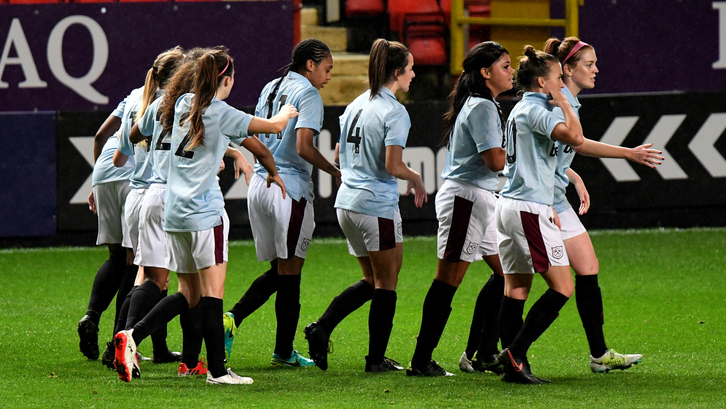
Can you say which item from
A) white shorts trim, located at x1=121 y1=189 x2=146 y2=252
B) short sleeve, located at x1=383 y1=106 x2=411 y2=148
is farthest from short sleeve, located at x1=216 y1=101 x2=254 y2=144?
white shorts trim, located at x1=121 y1=189 x2=146 y2=252

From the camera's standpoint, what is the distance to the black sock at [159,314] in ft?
16.0

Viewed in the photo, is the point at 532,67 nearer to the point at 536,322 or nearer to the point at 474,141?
the point at 474,141

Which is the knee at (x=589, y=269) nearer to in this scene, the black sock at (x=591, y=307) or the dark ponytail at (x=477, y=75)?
the black sock at (x=591, y=307)

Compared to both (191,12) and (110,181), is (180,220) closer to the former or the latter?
(110,181)

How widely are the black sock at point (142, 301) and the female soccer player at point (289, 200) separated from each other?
43 centimetres

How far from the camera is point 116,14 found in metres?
11.1

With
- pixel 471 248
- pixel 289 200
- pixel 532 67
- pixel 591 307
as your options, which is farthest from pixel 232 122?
pixel 591 307

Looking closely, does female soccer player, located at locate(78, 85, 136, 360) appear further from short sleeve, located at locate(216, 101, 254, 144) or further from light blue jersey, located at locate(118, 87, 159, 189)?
short sleeve, located at locate(216, 101, 254, 144)

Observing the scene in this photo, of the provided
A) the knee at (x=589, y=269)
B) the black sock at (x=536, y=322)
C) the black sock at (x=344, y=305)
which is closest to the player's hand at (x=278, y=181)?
the black sock at (x=344, y=305)

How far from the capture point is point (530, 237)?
4.87 metres

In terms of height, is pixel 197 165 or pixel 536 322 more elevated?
pixel 197 165

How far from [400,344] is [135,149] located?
2081 millimetres

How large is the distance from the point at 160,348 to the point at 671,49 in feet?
29.7

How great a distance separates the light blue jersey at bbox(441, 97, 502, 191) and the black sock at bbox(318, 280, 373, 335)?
0.83 meters
